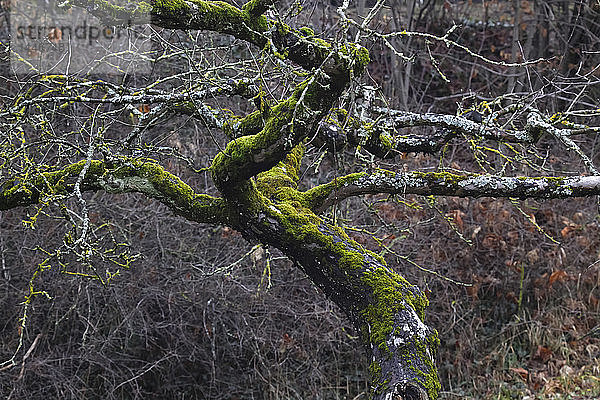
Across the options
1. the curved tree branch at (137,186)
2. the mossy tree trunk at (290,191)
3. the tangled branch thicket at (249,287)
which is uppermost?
the mossy tree trunk at (290,191)

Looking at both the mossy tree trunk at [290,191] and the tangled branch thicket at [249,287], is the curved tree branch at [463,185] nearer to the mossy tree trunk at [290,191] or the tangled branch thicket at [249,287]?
the mossy tree trunk at [290,191]

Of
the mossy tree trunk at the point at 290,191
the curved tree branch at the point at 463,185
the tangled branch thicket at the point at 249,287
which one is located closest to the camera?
the mossy tree trunk at the point at 290,191

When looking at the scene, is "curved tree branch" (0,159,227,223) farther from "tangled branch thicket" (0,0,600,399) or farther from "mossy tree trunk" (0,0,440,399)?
"tangled branch thicket" (0,0,600,399)

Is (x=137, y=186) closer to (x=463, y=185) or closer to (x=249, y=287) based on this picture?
(x=463, y=185)

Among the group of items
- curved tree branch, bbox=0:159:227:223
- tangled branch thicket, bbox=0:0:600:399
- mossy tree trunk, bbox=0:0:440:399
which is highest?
mossy tree trunk, bbox=0:0:440:399

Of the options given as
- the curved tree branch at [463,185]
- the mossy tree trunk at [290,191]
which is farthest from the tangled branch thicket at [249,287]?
the mossy tree trunk at [290,191]

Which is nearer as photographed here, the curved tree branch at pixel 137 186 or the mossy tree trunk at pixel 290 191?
the mossy tree trunk at pixel 290 191

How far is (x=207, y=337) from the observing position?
6230 mm

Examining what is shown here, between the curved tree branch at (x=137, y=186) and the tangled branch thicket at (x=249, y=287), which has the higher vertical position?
the curved tree branch at (x=137, y=186)

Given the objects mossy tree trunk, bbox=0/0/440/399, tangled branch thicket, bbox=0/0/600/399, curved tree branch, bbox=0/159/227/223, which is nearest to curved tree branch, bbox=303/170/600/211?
mossy tree trunk, bbox=0/0/440/399

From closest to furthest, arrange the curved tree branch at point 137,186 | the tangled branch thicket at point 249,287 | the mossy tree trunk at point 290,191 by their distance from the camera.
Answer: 1. the mossy tree trunk at point 290,191
2. the curved tree branch at point 137,186
3. the tangled branch thicket at point 249,287

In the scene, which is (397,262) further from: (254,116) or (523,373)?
(254,116)

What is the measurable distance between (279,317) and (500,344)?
2.65 metres

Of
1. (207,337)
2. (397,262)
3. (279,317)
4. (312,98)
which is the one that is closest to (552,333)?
(397,262)
